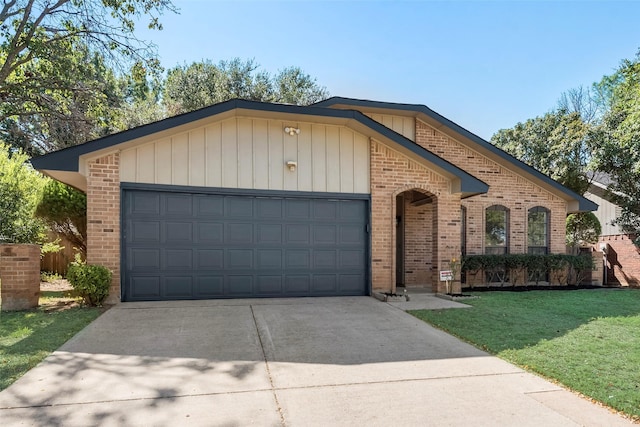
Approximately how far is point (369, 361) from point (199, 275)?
194 inches

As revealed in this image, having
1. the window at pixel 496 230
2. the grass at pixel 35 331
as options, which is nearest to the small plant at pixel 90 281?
the grass at pixel 35 331

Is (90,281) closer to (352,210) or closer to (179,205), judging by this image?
(179,205)

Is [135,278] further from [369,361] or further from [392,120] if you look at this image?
[392,120]

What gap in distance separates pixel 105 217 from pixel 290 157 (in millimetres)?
4043

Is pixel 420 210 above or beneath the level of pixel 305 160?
beneath

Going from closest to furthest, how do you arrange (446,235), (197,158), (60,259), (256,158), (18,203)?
1. (197,158)
2. (256,158)
3. (446,235)
4. (18,203)
5. (60,259)

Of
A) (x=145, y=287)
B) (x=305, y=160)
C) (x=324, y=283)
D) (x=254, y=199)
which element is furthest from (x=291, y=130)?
(x=145, y=287)

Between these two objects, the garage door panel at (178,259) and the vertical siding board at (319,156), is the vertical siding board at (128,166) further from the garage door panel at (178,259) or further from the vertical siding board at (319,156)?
the vertical siding board at (319,156)

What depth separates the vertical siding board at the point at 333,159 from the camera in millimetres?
9094

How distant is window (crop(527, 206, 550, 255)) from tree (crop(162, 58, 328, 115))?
17.5 metres

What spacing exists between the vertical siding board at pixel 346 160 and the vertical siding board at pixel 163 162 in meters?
3.85

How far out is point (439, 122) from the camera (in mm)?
11773

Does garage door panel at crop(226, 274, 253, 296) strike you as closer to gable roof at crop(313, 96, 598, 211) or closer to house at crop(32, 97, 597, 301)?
house at crop(32, 97, 597, 301)

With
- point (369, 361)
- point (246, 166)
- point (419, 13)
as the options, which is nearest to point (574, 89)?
point (419, 13)
